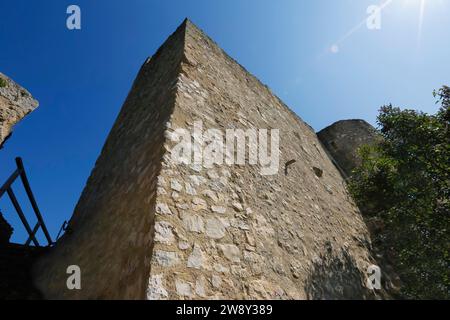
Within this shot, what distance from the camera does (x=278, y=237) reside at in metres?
4.28

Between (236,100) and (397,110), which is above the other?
(397,110)

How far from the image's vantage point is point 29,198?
20.2 ft

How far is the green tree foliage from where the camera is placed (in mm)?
5297

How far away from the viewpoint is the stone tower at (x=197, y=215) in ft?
10.1

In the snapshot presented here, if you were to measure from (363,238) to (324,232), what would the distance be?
205 cm

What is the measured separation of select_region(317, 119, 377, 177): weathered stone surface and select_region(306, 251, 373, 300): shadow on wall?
7.15 meters

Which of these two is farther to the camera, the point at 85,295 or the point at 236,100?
the point at 236,100

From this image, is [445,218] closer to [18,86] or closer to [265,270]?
[265,270]

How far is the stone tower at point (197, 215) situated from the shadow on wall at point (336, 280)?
23mm

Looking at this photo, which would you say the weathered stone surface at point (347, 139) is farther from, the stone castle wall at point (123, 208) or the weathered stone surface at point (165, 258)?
the weathered stone surface at point (165, 258)
